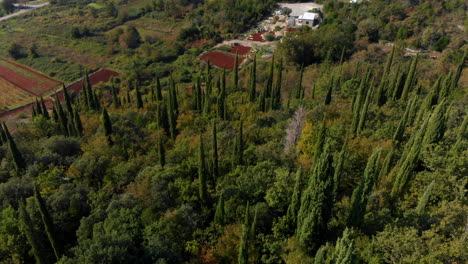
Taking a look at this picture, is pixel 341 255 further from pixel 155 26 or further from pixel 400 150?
pixel 155 26

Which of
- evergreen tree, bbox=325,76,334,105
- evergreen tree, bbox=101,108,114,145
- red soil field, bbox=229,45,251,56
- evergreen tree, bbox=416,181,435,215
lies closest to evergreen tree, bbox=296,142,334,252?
evergreen tree, bbox=416,181,435,215

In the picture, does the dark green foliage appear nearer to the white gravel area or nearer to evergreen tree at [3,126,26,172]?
evergreen tree at [3,126,26,172]

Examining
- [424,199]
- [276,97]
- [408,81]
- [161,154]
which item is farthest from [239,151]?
[408,81]

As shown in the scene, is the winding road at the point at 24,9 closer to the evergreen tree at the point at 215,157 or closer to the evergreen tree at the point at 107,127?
the evergreen tree at the point at 107,127

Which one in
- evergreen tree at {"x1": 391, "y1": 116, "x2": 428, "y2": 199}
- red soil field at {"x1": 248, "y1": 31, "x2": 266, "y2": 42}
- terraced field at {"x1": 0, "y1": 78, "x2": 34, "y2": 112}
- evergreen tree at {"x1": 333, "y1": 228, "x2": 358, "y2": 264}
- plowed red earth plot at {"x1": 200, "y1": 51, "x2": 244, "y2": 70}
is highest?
evergreen tree at {"x1": 333, "y1": 228, "x2": 358, "y2": 264}

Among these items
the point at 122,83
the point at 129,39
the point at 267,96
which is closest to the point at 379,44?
the point at 267,96

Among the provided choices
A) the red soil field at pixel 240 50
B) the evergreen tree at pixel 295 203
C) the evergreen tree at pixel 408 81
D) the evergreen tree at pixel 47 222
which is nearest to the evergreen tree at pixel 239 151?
the evergreen tree at pixel 295 203
